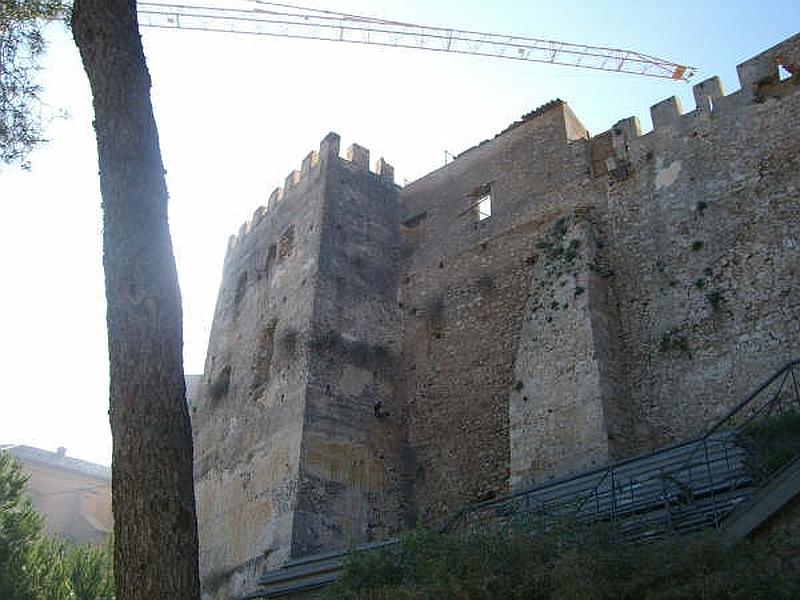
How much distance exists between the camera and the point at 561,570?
6824mm

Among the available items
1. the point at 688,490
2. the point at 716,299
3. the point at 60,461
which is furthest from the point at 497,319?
the point at 60,461

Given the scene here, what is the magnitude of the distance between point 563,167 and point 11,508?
13050 mm

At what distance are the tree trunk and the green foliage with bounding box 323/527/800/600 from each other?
290 centimetres

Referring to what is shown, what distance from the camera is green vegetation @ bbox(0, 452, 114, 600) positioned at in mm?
16000

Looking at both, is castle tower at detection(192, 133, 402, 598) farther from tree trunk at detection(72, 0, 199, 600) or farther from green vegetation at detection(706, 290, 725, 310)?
tree trunk at detection(72, 0, 199, 600)

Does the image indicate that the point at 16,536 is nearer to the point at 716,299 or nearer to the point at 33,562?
the point at 33,562

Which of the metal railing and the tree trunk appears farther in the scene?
the metal railing

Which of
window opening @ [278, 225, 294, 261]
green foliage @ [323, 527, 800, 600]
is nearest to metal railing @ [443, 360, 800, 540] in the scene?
green foliage @ [323, 527, 800, 600]

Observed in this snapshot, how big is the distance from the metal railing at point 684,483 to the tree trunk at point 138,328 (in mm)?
4149

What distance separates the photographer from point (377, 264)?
55.3 ft

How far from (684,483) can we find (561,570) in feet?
8.45

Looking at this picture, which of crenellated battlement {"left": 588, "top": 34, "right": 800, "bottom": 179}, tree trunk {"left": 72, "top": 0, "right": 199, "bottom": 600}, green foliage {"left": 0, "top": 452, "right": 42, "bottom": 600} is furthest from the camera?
green foliage {"left": 0, "top": 452, "right": 42, "bottom": 600}

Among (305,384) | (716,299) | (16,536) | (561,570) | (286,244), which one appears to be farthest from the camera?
(286,244)

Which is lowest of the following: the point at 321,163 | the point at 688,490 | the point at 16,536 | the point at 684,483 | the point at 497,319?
the point at 688,490
